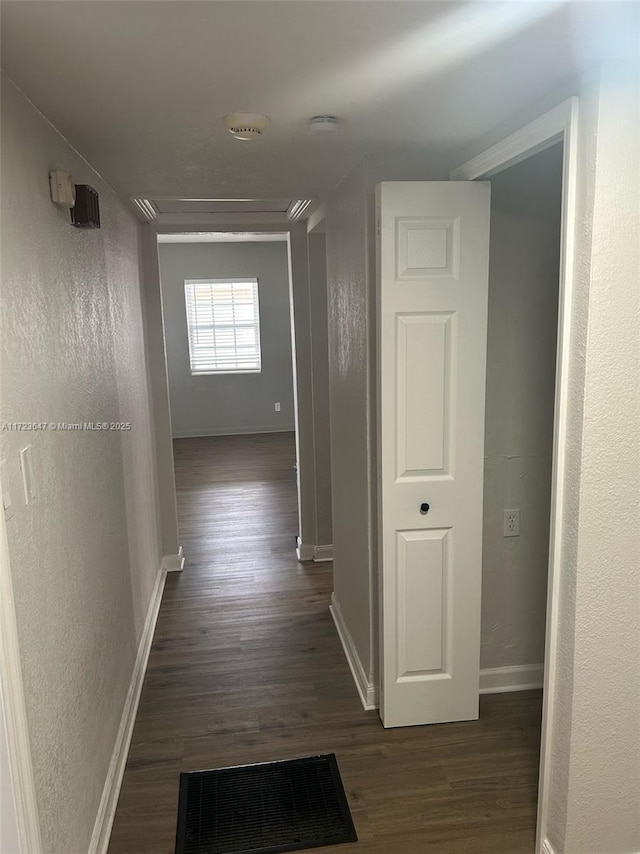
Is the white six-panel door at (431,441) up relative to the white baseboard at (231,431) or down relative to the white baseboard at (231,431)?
up

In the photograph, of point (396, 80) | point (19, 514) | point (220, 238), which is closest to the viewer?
point (19, 514)

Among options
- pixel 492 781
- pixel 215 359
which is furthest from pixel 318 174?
pixel 215 359

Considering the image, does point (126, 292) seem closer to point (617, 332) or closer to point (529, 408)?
point (529, 408)

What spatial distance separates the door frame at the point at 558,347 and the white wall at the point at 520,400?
0.51 metres

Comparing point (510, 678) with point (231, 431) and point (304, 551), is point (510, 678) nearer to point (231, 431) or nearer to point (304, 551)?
point (304, 551)

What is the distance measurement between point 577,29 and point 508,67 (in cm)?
24

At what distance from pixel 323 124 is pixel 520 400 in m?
1.38

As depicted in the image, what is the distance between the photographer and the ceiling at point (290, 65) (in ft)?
3.97

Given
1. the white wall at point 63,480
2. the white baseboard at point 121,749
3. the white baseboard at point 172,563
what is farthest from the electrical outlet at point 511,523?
the white baseboard at point 172,563

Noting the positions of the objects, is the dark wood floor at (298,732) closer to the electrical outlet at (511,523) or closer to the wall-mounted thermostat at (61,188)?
the electrical outlet at (511,523)

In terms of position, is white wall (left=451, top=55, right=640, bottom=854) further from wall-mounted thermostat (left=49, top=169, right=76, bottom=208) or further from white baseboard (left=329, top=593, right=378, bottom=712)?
wall-mounted thermostat (left=49, top=169, right=76, bottom=208)

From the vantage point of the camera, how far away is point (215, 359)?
870 centimetres

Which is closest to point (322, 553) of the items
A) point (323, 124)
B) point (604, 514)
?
point (604, 514)

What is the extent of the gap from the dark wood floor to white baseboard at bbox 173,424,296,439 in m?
4.49
